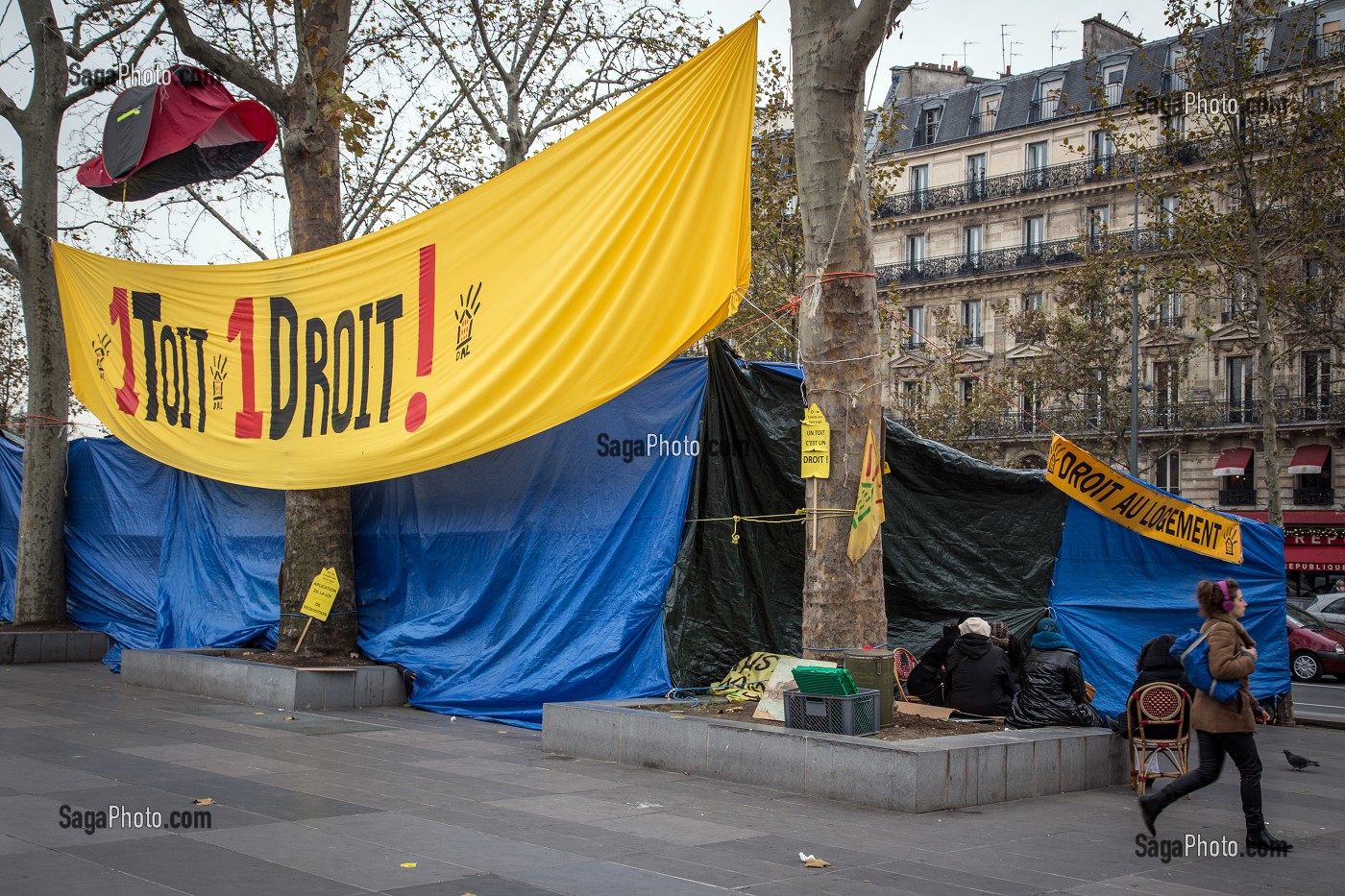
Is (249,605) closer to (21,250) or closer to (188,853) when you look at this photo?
(21,250)

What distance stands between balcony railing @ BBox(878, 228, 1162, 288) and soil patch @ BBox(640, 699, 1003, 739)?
37220 mm

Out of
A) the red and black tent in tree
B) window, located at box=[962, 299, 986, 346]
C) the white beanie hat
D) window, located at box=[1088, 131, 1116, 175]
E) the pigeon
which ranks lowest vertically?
the pigeon

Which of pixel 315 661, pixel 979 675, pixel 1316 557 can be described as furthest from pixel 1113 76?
pixel 979 675

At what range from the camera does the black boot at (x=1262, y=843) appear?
7.46 meters

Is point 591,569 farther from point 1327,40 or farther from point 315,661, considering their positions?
point 1327,40

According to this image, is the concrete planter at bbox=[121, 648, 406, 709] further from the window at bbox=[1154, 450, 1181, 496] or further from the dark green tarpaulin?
the window at bbox=[1154, 450, 1181, 496]

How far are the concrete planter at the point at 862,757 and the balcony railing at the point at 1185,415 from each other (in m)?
31.5

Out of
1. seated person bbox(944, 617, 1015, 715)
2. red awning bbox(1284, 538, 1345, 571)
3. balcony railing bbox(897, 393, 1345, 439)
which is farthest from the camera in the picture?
balcony railing bbox(897, 393, 1345, 439)

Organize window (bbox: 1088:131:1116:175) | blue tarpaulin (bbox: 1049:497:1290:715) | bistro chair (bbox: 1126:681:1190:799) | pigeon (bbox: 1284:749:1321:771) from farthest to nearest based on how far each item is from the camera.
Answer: window (bbox: 1088:131:1116:175)
blue tarpaulin (bbox: 1049:497:1290:715)
pigeon (bbox: 1284:749:1321:771)
bistro chair (bbox: 1126:681:1190:799)

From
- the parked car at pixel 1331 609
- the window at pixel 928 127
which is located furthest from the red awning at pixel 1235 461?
the window at pixel 928 127

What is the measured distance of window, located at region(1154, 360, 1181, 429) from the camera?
3847 cm

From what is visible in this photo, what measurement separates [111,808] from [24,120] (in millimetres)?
14836

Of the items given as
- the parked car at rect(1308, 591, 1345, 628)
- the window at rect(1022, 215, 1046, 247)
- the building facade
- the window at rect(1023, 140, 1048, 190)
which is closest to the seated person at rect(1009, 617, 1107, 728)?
the parked car at rect(1308, 591, 1345, 628)

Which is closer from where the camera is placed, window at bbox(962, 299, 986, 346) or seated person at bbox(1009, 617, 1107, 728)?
seated person at bbox(1009, 617, 1107, 728)
